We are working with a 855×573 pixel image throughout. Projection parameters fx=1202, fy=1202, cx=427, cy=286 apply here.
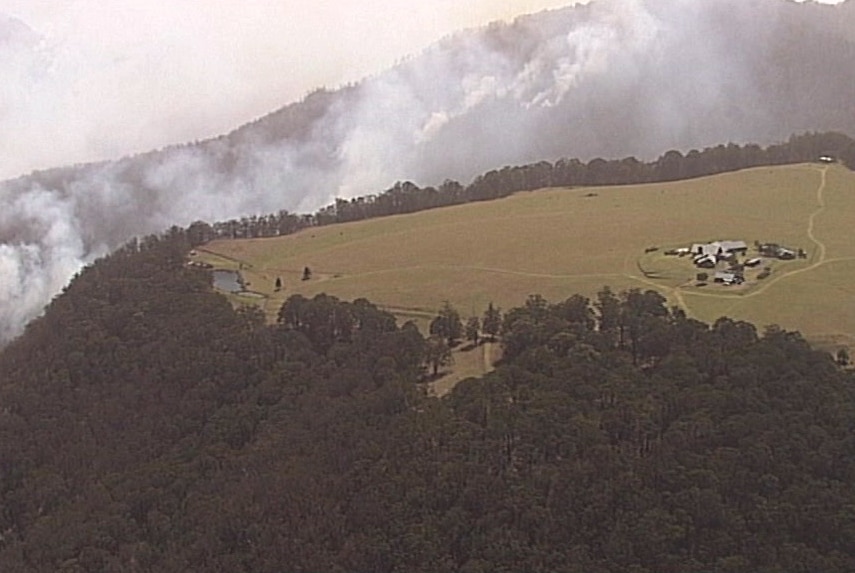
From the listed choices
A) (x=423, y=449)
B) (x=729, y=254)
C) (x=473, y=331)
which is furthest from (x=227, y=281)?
(x=423, y=449)

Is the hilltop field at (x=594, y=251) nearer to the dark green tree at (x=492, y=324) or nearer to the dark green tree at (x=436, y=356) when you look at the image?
the dark green tree at (x=492, y=324)

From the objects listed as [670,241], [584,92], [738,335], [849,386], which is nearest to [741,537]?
[849,386]

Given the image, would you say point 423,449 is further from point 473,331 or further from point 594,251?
point 594,251

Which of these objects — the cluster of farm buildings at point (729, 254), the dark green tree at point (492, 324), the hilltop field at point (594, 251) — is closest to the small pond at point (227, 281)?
the hilltop field at point (594, 251)

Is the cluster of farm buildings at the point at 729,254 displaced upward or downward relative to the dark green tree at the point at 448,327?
upward

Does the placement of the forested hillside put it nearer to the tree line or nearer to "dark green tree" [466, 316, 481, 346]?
"dark green tree" [466, 316, 481, 346]

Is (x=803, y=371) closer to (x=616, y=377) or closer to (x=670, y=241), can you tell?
(x=616, y=377)
